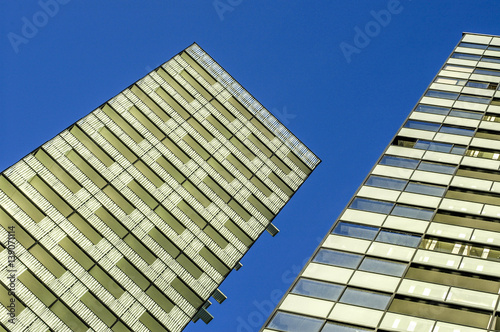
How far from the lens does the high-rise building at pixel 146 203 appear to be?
36.8 metres

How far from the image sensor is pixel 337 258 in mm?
31281

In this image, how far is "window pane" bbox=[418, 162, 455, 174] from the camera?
37.2 metres

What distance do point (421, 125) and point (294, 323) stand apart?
781 inches

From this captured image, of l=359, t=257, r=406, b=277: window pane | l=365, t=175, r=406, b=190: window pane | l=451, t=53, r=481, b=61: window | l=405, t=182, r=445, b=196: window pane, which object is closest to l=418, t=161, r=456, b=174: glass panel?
l=405, t=182, r=445, b=196: window pane

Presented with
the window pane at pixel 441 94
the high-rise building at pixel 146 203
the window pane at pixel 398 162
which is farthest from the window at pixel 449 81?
the high-rise building at pixel 146 203

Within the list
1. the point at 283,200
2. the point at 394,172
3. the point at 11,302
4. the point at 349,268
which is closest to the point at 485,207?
the point at 394,172

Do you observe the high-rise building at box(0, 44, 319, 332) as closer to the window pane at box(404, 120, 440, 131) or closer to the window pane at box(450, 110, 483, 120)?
the window pane at box(404, 120, 440, 131)

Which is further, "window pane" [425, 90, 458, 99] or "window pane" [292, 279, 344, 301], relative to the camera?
"window pane" [425, 90, 458, 99]

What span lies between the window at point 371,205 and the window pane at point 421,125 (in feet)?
30.0

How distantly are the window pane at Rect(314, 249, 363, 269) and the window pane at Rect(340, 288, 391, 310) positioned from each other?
1894 mm

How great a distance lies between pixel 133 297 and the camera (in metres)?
38.3

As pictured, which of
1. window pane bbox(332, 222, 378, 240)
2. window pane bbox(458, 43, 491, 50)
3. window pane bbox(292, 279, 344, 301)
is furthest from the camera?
window pane bbox(458, 43, 491, 50)

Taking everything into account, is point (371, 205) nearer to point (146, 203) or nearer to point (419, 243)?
point (419, 243)

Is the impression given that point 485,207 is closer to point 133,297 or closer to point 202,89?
point 133,297
